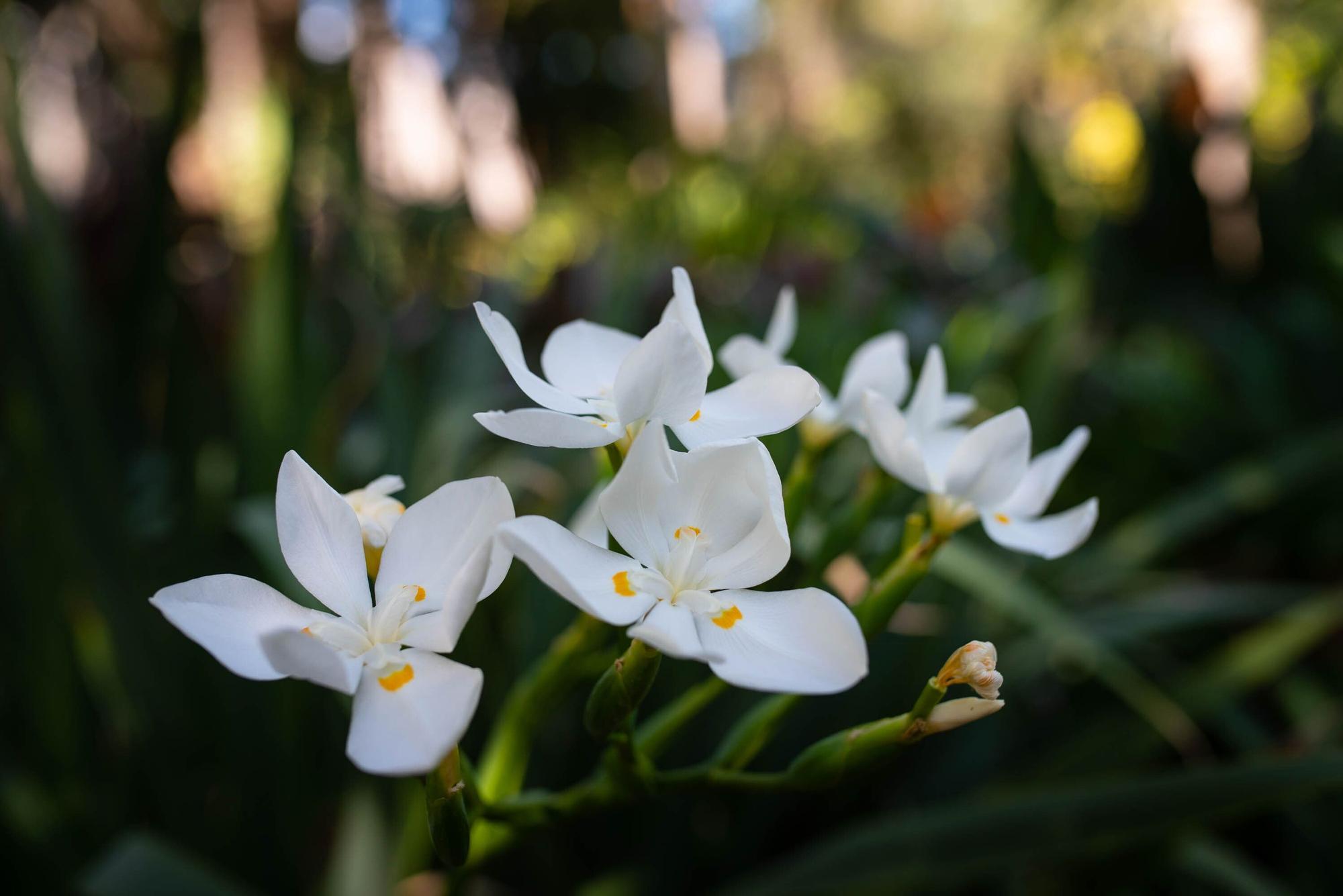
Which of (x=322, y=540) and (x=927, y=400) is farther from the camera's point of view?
(x=927, y=400)

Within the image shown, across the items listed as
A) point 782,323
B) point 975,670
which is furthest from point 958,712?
point 782,323

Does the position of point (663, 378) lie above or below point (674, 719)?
above

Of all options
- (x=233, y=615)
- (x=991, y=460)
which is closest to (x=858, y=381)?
(x=991, y=460)

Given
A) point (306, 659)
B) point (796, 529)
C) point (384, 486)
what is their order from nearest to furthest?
point (306, 659), point (384, 486), point (796, 529)

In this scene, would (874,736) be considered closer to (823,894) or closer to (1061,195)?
(823,894)

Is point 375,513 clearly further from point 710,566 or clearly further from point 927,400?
point 927,400

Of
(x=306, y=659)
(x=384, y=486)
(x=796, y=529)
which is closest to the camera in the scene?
(x=306, y=659)

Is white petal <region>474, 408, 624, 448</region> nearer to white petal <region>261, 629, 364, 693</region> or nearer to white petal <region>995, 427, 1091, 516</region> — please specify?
white petal <region>261, 629, 364, 693</region>
